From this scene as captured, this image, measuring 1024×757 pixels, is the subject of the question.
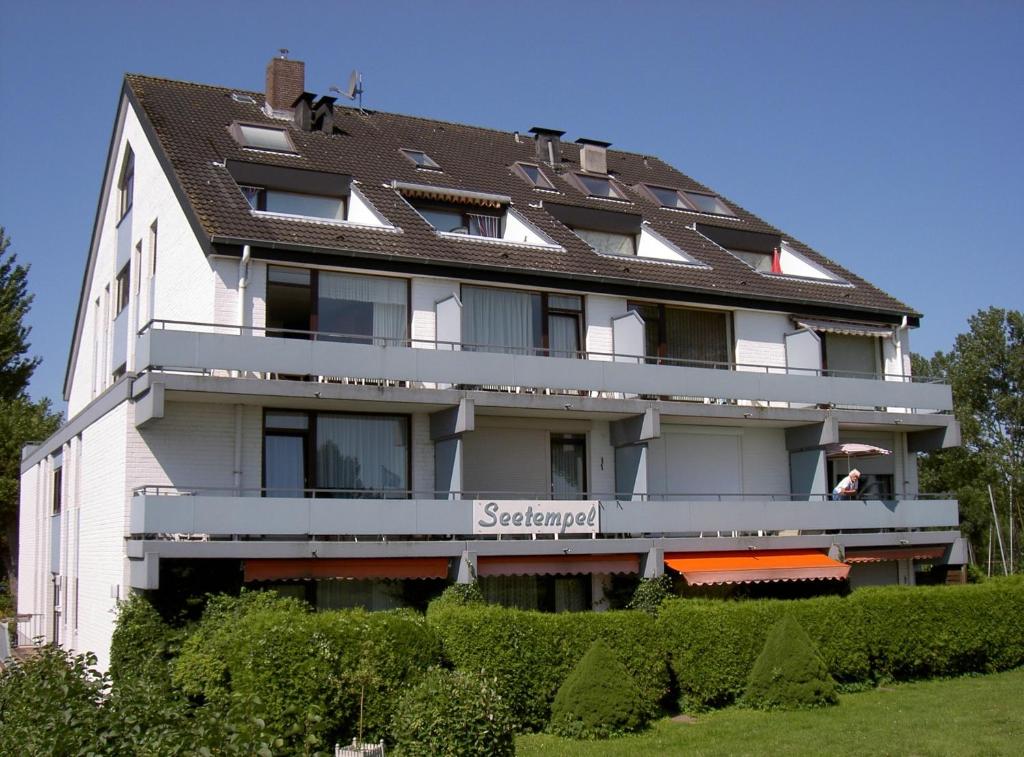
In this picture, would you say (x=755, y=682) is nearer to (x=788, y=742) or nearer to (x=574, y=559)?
(x=788, y=742)

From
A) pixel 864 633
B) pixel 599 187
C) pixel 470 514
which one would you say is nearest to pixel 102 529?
pixel 470 514

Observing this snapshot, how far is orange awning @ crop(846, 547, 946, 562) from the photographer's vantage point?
28.1m

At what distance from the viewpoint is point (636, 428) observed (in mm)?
26562

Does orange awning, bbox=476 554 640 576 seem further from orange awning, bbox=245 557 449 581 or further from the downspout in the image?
the downspout

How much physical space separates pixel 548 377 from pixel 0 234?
128 ft

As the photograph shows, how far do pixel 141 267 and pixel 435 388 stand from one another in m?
9.44

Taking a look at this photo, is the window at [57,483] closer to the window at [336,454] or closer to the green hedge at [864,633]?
the window at [336,454]

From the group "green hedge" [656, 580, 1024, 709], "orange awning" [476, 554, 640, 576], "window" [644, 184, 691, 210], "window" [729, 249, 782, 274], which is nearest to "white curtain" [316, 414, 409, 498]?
"orange awning" [476, 554, 640, 576]

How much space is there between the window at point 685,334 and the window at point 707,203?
6.49 m

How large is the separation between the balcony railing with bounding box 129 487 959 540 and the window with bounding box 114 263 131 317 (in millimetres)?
9540

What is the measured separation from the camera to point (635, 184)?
36062 millimetres

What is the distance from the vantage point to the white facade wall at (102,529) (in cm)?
2283

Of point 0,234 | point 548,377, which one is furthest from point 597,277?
point 0,234

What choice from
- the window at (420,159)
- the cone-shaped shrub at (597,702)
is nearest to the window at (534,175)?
the window at (420,159)
